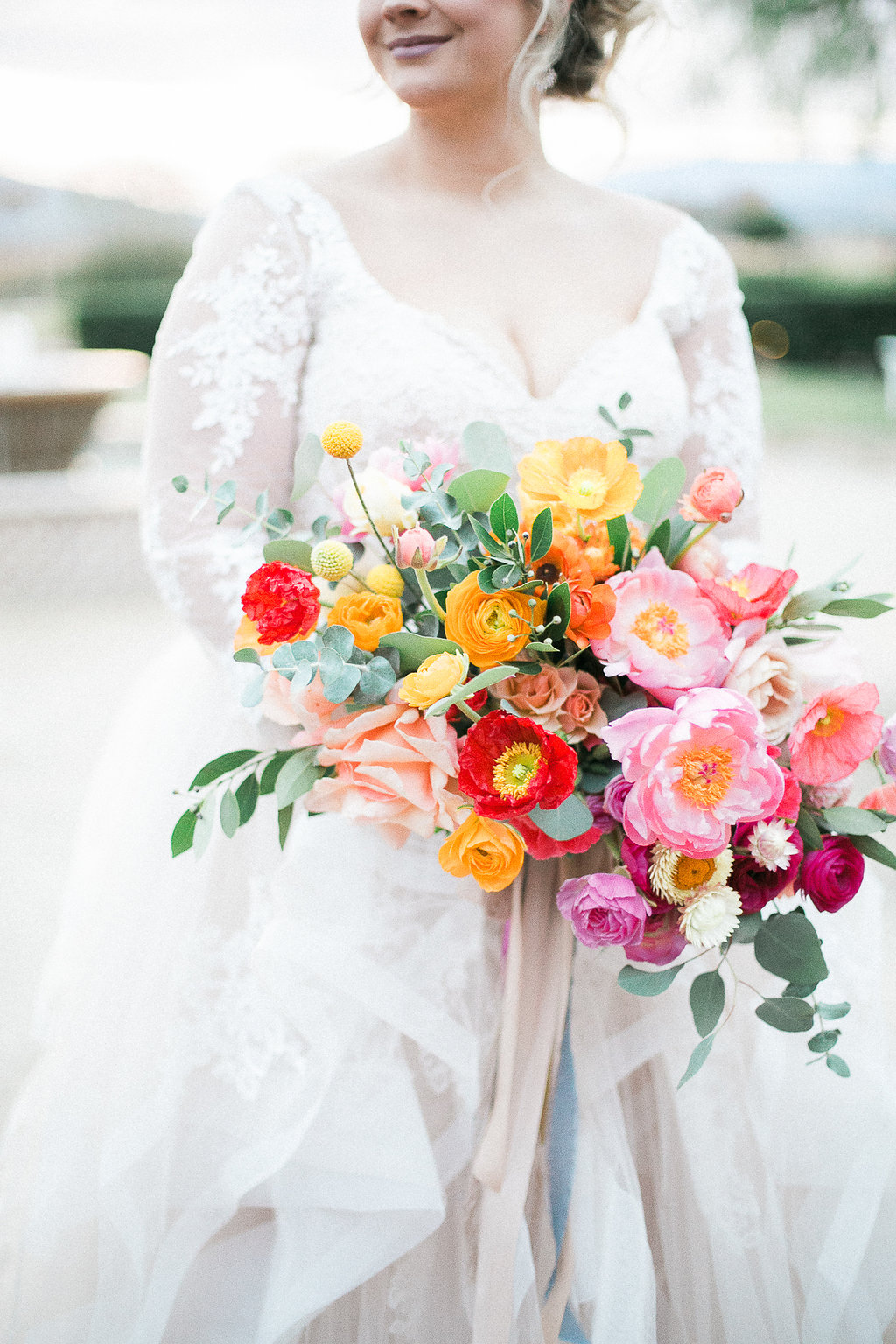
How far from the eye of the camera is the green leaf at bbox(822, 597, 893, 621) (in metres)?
0.89

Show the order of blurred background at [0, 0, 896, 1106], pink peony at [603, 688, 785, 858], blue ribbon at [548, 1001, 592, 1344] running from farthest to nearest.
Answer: blurred background at [0, 0, 896, 1106] → blue ribbon at [548, 1001, 592, 1344] → pink peony at [603, 688, 785, 858]

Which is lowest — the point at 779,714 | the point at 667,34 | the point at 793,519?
the point at 793,519

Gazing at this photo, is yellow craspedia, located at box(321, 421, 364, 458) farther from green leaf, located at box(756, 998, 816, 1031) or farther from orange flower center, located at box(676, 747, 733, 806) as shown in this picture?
green leaf, located at box(756, 998, 816, 1031)

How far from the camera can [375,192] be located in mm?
1382

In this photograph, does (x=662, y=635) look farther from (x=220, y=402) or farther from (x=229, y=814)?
(x=220, y=402)

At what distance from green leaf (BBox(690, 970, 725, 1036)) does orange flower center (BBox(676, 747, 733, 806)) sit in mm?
203

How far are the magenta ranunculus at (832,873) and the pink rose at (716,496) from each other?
29cm

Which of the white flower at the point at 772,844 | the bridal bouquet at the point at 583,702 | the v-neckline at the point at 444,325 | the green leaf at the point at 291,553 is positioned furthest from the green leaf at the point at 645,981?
the v-neckline at the point at 444,325

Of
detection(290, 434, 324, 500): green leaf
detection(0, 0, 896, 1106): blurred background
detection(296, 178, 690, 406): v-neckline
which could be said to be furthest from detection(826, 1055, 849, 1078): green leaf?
detection(0, 0, 896, 1106): blurred background

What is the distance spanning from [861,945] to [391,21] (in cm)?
126

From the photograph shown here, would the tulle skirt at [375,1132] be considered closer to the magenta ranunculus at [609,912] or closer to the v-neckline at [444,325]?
the magenta ranunculus at [609,912]

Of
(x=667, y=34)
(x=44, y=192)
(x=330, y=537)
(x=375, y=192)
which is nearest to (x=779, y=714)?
(x=330, y=537)

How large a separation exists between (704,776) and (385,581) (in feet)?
1.02

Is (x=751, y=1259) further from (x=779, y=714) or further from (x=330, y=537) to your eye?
(x=330, y=537)
